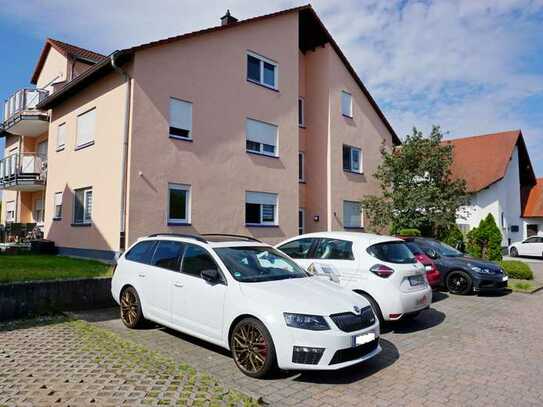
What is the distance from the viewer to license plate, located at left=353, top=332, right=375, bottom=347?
5.04m

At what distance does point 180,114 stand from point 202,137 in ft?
3.56

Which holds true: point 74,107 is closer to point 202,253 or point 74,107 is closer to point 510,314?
point 202,253

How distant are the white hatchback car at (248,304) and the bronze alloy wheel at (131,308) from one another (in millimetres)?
17

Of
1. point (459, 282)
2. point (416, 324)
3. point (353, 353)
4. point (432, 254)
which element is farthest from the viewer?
point (432, 254)

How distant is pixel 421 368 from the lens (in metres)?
5.64

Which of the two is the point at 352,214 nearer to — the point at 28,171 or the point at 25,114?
the point at 28,171

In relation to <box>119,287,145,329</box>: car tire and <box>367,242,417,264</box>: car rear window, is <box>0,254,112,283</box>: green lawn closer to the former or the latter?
<box>119,287,145,329</box>: car tire

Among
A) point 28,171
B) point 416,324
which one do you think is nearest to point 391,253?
point 416,324

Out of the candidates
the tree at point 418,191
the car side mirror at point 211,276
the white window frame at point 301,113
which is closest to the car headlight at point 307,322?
the car side mirror at point 211,276

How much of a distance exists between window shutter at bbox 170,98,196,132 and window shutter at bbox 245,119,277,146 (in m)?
2.72

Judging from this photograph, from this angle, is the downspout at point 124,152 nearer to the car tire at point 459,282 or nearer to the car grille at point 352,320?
the car grille at point 352,320

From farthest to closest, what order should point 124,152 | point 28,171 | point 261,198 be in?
point 28,171, point 261,198, point 124,152

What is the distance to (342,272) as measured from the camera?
307 inches

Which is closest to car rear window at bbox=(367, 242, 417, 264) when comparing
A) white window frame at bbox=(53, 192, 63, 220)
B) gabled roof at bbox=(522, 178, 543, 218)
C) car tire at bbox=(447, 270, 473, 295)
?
car tire at bbox=(447, 270, 473, 295)
